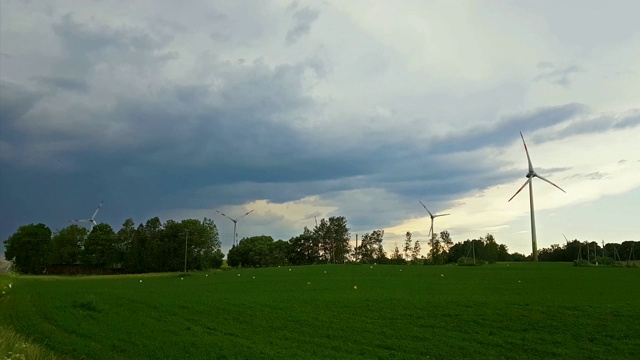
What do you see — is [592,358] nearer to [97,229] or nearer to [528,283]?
[528,283]

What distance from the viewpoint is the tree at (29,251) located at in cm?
11607

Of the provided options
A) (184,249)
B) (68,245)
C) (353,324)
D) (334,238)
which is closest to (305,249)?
(334,238)

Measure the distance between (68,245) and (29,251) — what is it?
8.00 metres

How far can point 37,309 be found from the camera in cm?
3164

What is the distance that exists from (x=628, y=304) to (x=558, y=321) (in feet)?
16.5

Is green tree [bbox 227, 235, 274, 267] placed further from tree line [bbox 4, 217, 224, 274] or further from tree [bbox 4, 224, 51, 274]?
tree [bbox 4, 224, 51, 274]

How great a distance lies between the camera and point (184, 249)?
116125mm

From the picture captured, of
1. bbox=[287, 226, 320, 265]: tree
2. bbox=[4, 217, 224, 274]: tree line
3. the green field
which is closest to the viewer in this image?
the green field

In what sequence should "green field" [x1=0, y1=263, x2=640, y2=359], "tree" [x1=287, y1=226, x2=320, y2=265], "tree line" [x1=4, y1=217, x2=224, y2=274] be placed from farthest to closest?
"tree" [x1=287, y1=226, x2=320, y2=265] < "tree line" [x1=4, y1=217, x2=224, y2=274] < "green field" [x1=0, y1=263, x2=640, y2=359]

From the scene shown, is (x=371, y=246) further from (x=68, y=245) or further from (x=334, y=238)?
(x=68, y=245)

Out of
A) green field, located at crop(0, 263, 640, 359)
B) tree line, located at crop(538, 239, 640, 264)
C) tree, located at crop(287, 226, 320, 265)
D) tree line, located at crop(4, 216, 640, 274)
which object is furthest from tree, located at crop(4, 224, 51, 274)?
tree line, located at crop(538, 239, 640, 264)

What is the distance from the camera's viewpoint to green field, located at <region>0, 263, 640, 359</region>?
63.6 ft

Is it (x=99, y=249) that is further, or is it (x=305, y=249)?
(x=305, y=249)

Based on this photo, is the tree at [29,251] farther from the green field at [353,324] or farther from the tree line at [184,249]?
the green field at [353,324]
